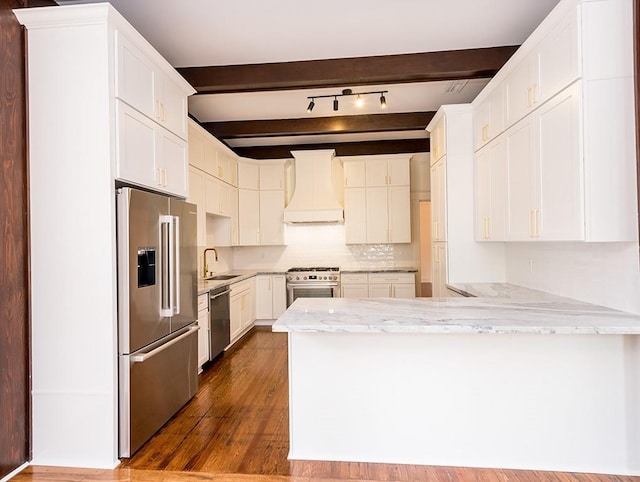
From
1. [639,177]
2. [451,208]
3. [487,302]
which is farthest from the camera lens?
[451,208]

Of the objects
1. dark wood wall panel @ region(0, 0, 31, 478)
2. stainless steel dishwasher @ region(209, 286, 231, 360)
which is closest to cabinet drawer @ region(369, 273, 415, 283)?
stainless steel dishwasher @ region(209, 286, 231, 360)

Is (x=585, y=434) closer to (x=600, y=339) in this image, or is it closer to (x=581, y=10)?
(x=600, y=339)

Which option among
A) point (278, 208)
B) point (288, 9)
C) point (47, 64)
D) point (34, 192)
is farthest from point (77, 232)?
point (278, 208)

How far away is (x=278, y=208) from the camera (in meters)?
6.52

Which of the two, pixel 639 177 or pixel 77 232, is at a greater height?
pixel 639 177

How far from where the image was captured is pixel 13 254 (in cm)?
236

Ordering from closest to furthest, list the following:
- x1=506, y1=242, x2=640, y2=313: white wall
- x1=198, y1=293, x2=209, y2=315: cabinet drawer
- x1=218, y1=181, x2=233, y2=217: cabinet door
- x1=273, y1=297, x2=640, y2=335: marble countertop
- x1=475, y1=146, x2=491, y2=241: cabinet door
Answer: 1. x1=273, y1=297, x2=640, y2=335: marble countertop
2. x1=506, y1=242, x2=640, y2=313: white wall
3. x1=475, y1=146, x2=491, y2=241: cabinet door
4. x1=198, y1=293, x2=209, y2=315: cabinet drawer
5. x1=218, y1=181, x2=233, y2=217: cabinet door

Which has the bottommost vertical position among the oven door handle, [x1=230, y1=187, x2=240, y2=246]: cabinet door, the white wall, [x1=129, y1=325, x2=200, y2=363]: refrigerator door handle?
[x1=129, y1=325, x2=200, y2=363]: refrigerator door handle

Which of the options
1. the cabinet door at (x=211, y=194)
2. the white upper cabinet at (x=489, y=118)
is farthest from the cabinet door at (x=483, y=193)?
the cabinet door at (x=211, y=194)

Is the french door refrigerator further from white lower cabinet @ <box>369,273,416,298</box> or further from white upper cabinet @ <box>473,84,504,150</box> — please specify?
white lower cabinet @ <box>369,273,416,298</box>

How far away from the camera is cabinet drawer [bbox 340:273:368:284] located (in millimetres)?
6051

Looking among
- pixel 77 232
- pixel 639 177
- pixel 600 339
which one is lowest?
pixel 600 339

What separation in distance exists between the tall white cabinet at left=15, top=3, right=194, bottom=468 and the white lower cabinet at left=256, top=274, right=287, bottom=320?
3852 mm

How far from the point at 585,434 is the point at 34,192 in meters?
3.45
